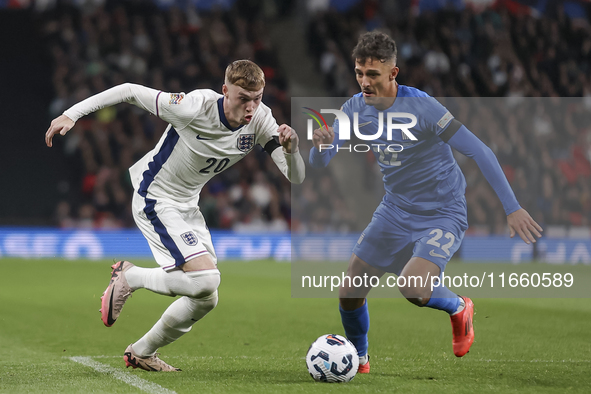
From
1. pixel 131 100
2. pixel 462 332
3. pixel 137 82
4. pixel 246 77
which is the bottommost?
pixel 462 332

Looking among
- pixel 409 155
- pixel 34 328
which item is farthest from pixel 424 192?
pixel 34 328

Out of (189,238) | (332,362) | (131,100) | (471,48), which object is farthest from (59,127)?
(471,48)

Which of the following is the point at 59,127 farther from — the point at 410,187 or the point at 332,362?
the point at 410,187

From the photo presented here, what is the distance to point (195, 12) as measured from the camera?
64.1 ft

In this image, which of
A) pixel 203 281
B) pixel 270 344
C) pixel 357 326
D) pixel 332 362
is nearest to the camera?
pixel 332 362

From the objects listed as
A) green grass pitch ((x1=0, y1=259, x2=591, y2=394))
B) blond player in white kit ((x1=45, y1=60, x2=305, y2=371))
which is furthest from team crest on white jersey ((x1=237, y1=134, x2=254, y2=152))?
green grass pitch ((x1=0, y1=259, x2=591, y2=394))

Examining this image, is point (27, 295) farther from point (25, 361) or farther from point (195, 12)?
point (195, 12)

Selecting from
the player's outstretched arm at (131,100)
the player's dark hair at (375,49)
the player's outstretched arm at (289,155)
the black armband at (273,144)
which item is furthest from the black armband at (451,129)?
the player's outstretched arm at (131,100)

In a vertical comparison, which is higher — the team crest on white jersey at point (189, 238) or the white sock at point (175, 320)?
the team crest on white jersey at point (189, 238)

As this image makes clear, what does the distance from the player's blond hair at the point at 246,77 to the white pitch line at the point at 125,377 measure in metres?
2.05

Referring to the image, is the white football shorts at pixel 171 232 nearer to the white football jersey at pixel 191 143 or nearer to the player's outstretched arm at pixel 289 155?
the white football jersey at pixel 191 143

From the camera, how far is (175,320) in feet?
17.6

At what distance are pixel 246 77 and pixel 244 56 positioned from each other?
1433 centimetres

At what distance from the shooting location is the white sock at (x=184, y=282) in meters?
5.09
